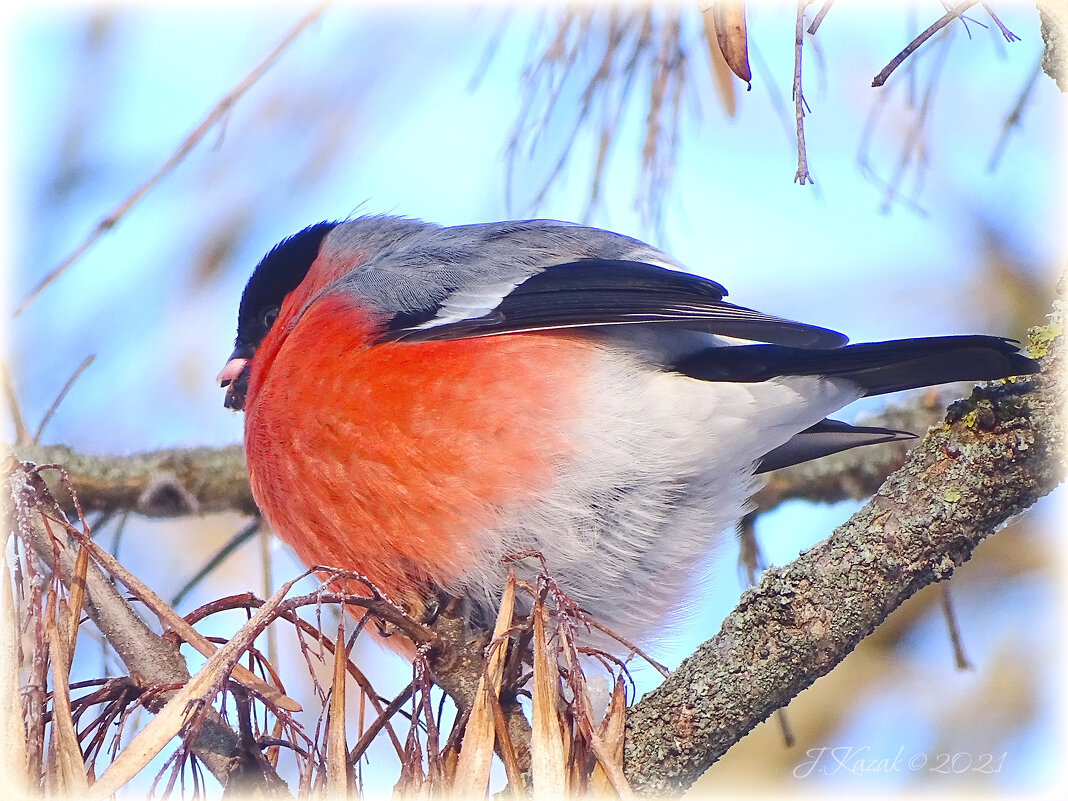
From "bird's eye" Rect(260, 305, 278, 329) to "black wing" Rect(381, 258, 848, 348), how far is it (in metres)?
0.70

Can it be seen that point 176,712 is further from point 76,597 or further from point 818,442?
point 818,442

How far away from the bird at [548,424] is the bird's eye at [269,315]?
1.55 feet

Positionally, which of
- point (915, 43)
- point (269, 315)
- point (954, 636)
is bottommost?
point (954, 636)

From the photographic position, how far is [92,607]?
1.39 meters

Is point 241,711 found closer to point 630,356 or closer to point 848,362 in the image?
point 630,356

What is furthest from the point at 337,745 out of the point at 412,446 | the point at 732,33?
the point at 732,33

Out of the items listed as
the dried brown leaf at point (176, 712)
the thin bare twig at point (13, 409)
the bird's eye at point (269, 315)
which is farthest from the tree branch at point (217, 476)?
the dried brown leaf at point (176, 712)

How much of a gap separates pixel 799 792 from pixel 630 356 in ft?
3.62

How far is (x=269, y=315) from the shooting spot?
107 inches

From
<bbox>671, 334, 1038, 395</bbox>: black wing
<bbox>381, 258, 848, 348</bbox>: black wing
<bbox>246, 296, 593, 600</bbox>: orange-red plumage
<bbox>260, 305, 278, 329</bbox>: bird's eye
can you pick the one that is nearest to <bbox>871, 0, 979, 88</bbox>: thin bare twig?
<bbox>671, 334, 1038, 395</bbox>: black wing

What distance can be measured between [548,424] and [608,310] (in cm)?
28

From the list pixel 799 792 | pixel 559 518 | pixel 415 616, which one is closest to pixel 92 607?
pixel 415 616

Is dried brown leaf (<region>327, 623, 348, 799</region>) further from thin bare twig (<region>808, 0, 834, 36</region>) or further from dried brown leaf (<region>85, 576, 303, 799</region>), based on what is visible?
thin bare twig (<region>808, 0, 834, 36</region>)

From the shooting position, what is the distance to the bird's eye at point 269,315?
8.89 feet
